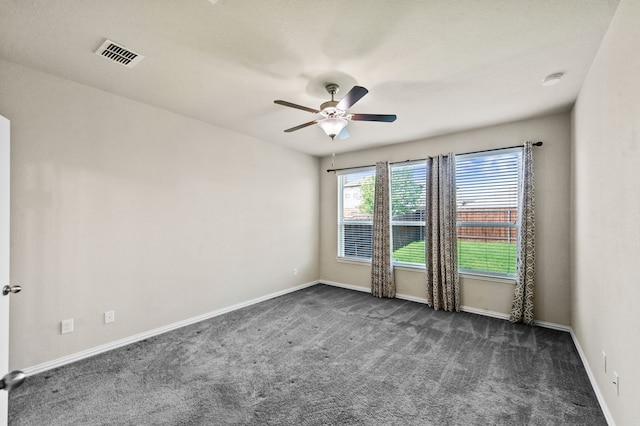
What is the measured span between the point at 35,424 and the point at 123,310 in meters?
1.20

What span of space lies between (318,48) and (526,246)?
340cm

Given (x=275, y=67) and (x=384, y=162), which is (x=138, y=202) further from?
(x=384, y=162)

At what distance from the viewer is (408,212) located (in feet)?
15.2

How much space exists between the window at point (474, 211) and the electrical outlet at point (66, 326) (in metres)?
4.21

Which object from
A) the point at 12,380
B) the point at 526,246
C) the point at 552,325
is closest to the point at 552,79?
the point at 526,246

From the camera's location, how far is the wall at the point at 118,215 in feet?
7.86

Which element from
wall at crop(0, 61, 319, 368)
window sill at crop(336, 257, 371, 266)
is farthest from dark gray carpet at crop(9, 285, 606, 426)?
window sill at crop(336, 257, 371, 266)

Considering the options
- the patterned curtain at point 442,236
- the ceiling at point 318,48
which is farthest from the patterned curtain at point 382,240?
the ceiling at point 318,48

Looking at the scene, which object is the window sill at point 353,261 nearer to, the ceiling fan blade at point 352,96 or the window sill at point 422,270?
the window sill at point 422,270

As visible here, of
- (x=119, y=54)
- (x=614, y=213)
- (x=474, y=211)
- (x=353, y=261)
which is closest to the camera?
(x=614, y=213)

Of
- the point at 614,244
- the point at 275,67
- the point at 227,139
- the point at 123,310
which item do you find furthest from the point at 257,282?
the point at 614,244

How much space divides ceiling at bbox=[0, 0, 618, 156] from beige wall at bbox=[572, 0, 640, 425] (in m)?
0.27

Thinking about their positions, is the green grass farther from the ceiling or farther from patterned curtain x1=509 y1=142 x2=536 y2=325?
the ceiling

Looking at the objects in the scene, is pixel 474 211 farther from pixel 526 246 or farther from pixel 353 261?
pixel 353 261
